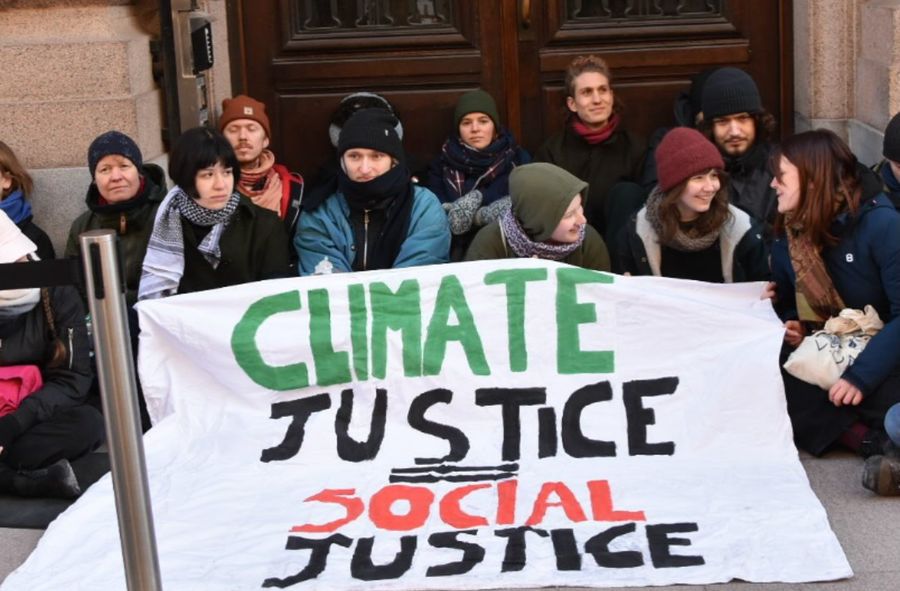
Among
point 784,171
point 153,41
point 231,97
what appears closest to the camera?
point 784,171

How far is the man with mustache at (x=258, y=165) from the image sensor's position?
301 inches

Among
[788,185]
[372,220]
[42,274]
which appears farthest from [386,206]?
[42,274]

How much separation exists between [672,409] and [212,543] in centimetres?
173

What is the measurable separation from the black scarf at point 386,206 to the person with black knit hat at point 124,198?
91 centimetres

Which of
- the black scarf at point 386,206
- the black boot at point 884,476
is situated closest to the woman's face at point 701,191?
the black scarf at point 386,206

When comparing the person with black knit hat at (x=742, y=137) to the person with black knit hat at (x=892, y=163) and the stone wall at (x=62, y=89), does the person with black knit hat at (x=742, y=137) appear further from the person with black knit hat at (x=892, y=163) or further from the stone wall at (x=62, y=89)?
the stone wall at (x=62, y=89)

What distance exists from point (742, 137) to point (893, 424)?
2.00m

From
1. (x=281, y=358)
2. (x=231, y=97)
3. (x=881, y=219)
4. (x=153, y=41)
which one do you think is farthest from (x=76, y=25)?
(x=881, y=219)

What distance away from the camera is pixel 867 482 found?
5566 mm

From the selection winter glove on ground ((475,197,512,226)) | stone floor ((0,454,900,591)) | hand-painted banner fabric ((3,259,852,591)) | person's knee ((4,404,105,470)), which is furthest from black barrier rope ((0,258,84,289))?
winter glove on ground ((475,197,512,226))

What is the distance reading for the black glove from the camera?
19.9ft

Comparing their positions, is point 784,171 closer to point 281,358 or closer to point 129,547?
point 281,358

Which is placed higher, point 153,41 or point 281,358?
point 153,41

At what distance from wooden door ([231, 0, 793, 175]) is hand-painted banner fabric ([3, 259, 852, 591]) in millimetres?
2338
